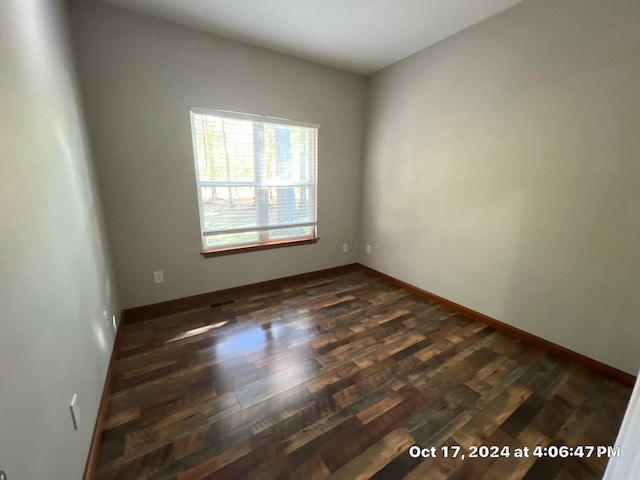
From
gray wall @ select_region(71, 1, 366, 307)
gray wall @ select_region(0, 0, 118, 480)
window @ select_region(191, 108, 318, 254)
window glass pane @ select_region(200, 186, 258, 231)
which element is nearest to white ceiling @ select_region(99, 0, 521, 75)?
gray wall @ select_region(71, 1, 366, 307)

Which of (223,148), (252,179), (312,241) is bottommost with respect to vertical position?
(312,241)

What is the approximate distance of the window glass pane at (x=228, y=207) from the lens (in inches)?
105

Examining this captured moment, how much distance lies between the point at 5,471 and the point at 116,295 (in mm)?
1953

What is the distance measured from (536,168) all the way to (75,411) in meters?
3.15

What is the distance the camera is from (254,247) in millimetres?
2990

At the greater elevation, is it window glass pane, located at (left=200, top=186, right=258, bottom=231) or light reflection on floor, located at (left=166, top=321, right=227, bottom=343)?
window glass pane, located at (left=200, top=186, right=258, bottom=231)

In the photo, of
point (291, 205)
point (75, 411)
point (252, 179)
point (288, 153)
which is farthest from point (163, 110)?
point (75, 411)

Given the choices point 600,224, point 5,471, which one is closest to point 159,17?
point 5,471

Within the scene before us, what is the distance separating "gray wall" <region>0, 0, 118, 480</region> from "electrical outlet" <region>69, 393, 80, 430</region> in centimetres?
3

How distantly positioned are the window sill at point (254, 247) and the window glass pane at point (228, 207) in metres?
0.24

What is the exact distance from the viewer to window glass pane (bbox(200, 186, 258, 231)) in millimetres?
2662

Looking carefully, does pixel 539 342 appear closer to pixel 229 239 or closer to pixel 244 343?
pixel 244 343

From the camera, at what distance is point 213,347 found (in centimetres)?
205

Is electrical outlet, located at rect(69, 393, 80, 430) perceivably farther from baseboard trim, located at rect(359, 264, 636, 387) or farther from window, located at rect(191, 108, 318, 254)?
baseboard trim, located at rect(359, 264, 636, 387)
